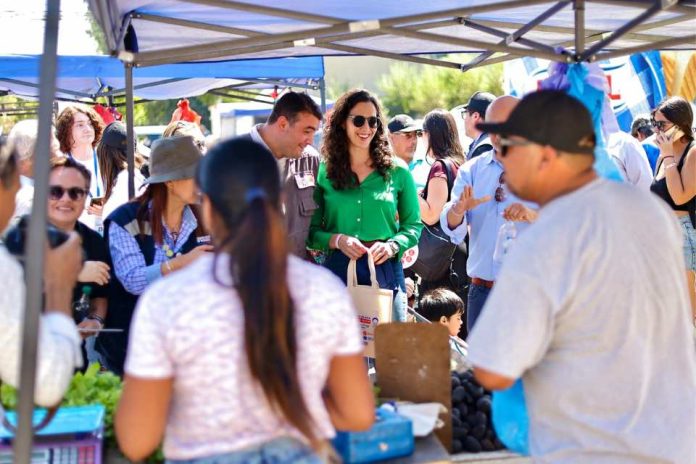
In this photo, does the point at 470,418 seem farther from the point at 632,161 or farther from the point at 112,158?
the point at 112,158

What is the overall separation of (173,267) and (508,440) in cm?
168

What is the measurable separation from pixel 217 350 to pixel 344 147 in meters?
2.81

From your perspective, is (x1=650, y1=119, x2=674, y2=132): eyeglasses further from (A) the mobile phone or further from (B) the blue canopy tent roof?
(A) the mobile phone

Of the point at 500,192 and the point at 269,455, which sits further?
the point at 500,192

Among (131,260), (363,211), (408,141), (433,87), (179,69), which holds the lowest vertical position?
(131,260)

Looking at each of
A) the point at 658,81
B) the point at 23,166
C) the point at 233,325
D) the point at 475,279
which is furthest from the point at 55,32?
the point at 658,81

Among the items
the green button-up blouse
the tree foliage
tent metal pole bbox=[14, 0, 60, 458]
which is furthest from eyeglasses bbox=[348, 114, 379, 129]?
the tree foliage

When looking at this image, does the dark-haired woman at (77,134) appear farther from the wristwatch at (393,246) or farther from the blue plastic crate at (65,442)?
the blue plastic crate at (65,442)

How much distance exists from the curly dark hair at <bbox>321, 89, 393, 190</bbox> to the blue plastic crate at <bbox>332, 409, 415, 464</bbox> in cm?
188

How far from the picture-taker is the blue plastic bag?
2400 mm

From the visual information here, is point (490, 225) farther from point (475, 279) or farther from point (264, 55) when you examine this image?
point (264, 55)

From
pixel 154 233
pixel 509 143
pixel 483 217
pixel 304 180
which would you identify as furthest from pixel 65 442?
pixel 483 217

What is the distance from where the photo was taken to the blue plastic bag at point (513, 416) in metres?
2.40

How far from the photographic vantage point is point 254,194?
5.90 ft
